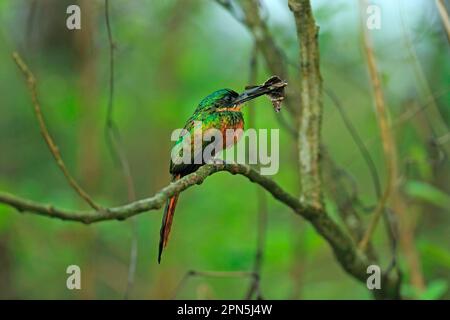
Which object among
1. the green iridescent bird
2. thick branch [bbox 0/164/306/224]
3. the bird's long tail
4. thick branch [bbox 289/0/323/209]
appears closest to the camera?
thick branch [bbox 0/164/306/224]

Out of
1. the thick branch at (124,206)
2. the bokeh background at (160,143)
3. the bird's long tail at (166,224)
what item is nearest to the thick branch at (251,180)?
the thick branch at (124,206)

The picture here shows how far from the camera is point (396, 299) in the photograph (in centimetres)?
209

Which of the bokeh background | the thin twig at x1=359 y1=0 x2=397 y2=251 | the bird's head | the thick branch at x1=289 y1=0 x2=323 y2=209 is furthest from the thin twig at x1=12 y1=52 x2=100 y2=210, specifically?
the bokeh background

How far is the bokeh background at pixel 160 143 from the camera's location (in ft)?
10.3

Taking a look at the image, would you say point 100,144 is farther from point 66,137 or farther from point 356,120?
point 356,120

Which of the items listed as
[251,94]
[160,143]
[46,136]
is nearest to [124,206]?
[46,136]

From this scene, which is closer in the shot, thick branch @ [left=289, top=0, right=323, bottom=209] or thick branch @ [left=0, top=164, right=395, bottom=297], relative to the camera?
thick branch @ [left=0, top=164, right=395, bottom=297]

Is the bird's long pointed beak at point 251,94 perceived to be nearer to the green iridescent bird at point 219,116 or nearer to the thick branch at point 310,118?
the green iridescent bird at point 219,116

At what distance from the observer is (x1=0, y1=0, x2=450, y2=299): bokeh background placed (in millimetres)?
3145

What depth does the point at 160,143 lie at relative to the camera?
13.7 feet

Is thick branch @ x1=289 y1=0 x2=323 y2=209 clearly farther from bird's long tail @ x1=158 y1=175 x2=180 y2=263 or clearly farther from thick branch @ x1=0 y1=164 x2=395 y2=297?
bird's long tail @ x1=158 y1=175 x2=180 y2=263
